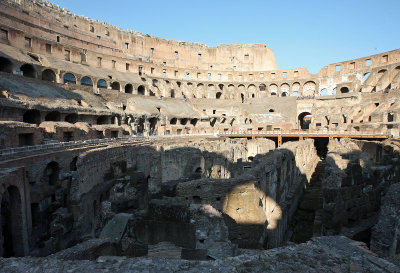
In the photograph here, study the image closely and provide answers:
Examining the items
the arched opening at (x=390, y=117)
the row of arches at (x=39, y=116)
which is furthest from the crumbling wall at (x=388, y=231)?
the arched opening at (x=390, y=117)

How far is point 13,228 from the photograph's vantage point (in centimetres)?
769

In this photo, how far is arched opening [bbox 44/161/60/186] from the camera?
40.6 feet

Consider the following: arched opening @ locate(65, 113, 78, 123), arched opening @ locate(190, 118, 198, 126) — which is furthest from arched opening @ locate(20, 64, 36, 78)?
arched opening @ locate(190, 118, 198, 126)

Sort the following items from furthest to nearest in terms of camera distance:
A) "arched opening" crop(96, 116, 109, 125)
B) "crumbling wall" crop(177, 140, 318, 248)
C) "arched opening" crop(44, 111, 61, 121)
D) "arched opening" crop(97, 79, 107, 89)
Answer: "arched opening" crop(97, 79, 107, 89)
"arched opening" crop(96, 116, 109, 125)
"arched opening" crop(44, 111, 61, 121)
"crumbling wall" crop(177, 140, 318, 248)

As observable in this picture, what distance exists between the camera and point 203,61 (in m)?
59.2

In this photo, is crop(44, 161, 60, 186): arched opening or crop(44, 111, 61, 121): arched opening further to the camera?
Result: crop(44, 111, 61, 121): arched opening

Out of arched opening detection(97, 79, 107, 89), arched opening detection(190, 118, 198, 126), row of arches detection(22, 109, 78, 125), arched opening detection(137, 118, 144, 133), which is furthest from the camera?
arched opening detection(190, 118, 198, 126)

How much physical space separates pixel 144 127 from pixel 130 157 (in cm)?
1894

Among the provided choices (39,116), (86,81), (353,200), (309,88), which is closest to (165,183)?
(353,200)

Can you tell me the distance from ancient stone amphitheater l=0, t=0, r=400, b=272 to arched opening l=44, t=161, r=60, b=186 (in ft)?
0.21

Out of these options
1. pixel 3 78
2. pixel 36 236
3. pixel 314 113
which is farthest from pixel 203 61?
pixel 36 236

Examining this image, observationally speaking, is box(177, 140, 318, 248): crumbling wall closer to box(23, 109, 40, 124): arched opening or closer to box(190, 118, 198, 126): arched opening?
box(23, 109, 40, 124): arched opening

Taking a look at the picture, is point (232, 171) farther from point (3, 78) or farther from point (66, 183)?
point (3, 78)

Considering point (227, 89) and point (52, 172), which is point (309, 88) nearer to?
point (227, 89)
